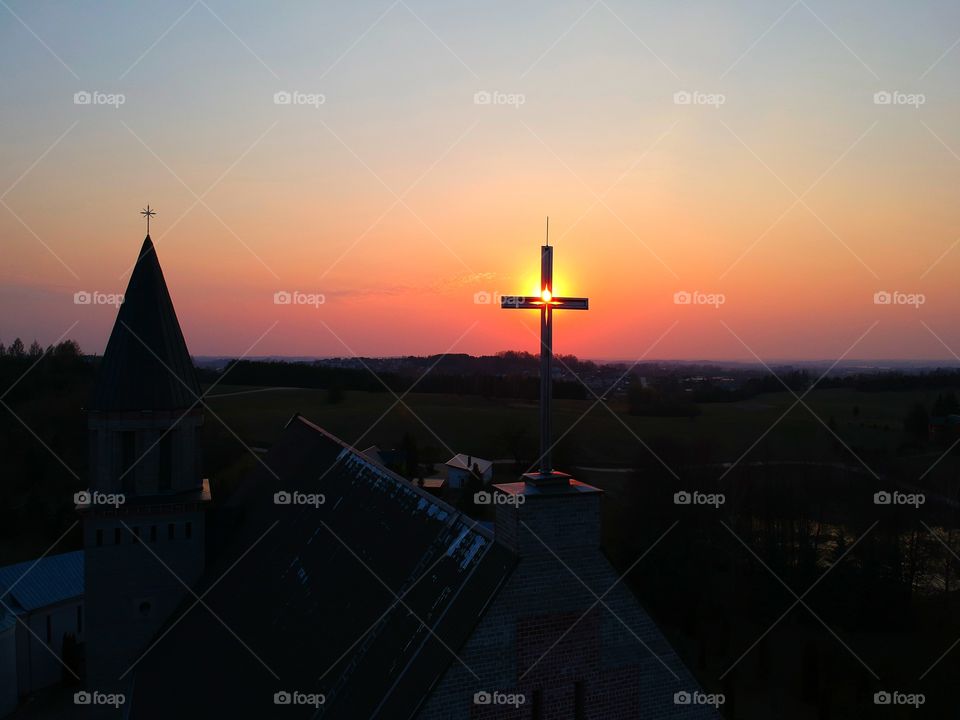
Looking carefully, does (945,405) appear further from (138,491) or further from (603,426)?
(138,491)

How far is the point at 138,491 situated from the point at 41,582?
62.9ft

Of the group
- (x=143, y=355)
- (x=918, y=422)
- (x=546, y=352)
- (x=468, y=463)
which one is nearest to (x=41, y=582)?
(x=143, y=355)

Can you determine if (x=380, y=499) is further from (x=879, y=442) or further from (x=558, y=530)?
(x=879, y=442)

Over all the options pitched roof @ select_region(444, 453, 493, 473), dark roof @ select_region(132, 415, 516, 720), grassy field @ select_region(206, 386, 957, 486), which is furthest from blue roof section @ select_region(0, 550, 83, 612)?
pitched roof @ select_region(444, 453, 493, 473)

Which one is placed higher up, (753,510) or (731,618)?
(753,510)

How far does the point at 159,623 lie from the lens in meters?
21.7

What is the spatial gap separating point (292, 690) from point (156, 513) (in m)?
9.79

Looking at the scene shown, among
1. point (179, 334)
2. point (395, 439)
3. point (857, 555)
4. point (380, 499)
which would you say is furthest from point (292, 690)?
point (395, 439)

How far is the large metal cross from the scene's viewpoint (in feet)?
37.7

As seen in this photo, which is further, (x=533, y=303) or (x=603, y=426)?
(x=603, y=426)

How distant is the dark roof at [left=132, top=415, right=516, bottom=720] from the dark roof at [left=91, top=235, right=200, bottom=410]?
4.99 m

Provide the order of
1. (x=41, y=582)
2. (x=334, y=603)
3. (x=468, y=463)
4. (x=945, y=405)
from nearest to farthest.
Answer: (x=334, y=603) → (x=41, y=582) → (x=945, y=405) → (x=468, y=463)

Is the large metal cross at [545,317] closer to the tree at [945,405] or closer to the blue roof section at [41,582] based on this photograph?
the blue roof section at [41,582]

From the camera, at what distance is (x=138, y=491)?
71.5 feet
